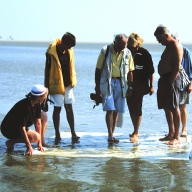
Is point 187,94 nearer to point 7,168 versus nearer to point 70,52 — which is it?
point 70,52

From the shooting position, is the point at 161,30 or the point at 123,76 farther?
the point at 123,76

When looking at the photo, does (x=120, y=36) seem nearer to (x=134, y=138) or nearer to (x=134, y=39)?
(x=134, y=39)

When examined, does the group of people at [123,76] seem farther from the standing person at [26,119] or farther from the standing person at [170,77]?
the standing person at [26,119]

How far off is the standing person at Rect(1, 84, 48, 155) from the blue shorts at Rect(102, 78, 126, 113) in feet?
3.91

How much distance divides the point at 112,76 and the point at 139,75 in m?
0.48

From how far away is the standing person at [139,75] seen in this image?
9.00 meters

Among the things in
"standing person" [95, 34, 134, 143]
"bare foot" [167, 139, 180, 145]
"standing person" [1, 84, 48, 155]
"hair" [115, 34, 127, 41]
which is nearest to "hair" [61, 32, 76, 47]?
"standing person" [95, 34, 134, 143]

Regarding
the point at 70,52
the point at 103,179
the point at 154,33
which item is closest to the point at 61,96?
the point at 70,52

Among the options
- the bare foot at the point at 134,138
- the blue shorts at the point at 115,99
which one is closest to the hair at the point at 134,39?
the blue shorts at the point at 115,99

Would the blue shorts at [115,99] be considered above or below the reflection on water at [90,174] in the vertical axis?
above

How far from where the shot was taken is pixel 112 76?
8.85 meters

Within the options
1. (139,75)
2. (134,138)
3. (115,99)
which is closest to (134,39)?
(139,75)

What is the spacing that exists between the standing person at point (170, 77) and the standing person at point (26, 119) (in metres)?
1.97

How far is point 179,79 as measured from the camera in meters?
8.92
